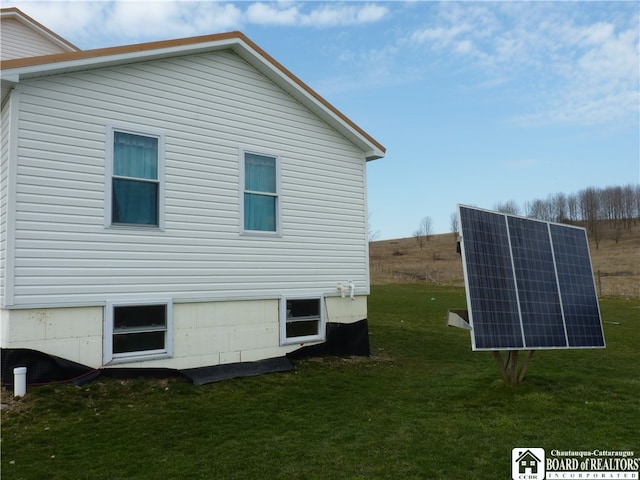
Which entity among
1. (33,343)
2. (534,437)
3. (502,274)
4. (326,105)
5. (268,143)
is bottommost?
(534,437)

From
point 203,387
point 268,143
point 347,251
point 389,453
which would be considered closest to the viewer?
point 389,453

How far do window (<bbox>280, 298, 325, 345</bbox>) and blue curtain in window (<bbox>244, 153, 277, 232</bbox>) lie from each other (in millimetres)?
1560

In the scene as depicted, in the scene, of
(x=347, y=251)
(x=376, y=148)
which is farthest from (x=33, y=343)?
(x=376, y=148)

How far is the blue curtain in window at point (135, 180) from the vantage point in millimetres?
7566

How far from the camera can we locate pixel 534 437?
5172mm

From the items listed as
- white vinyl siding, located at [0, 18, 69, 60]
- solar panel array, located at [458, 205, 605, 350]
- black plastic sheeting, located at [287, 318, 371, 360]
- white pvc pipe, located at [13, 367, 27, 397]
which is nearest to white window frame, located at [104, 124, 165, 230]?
white pvc pipe, located at [13, 367, 27, 397]

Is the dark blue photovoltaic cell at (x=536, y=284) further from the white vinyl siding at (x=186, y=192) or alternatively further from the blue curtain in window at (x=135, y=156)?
the blue curtain in window at (x=135, y=156)

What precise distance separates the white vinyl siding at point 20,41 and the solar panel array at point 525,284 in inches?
400

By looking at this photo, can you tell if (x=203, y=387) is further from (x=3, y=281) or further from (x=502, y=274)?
(x=502, y=274)

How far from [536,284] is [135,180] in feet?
20.9

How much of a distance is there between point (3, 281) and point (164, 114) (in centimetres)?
350

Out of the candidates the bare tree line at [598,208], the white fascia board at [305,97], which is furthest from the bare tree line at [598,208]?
the white fascia board at [305,97]

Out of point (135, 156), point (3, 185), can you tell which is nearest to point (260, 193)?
point (135, 156)

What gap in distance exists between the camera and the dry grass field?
3128cm
